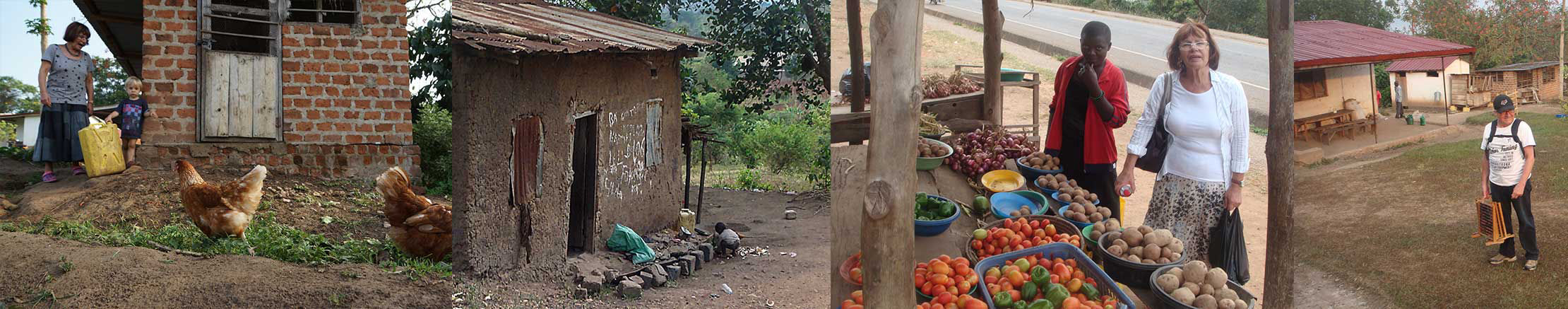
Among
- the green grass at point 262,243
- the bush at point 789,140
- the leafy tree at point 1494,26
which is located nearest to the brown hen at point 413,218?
the green grass at point 262,243

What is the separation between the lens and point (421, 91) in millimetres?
3330

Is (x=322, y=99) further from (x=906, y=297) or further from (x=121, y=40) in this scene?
(x=906, y=297)

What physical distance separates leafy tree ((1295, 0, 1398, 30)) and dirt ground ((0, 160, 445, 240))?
355cm

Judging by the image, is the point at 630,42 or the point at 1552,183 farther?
the point at 1552,183

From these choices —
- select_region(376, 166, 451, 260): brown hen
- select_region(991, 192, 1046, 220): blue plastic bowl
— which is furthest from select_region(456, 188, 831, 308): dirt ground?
select_region(991, 192, 1046, 220): blue plastic bowl

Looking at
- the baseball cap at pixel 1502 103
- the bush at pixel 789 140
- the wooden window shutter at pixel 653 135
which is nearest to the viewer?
the baseball cap at pixel 1502 103

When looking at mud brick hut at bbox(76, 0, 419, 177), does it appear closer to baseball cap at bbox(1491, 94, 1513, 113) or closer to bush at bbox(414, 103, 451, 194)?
bush at bbox(414, 103, 451, 194)

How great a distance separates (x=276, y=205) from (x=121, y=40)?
722mm

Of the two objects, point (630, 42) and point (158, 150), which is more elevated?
point (630, 42)

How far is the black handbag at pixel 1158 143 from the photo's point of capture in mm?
3086

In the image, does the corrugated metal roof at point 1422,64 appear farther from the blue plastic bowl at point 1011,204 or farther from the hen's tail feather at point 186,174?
the hen's tail feather at point 186,174

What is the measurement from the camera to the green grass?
123 inches

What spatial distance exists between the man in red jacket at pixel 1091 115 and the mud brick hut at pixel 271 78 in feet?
7.68

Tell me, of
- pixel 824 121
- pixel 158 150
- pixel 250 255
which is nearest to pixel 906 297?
pixel 824 121
